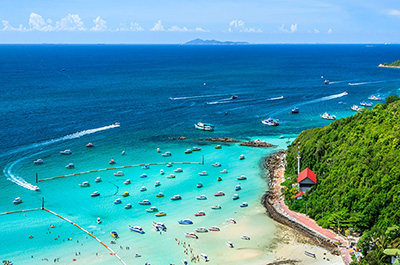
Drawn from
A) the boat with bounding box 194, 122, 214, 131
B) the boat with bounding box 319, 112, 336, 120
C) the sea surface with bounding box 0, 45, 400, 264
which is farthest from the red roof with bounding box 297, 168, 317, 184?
the boat with bounding box 319, 112, 336, 120

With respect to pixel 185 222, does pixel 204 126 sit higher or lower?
higher

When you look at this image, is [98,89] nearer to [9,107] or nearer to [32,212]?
[9,107]

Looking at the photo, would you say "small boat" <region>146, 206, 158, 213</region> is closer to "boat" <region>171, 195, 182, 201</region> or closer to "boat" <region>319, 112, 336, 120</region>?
"boat" <region>171, 195, 182, 201</region>

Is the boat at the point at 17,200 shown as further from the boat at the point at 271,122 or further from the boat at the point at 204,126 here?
the boat at the point at 271,122

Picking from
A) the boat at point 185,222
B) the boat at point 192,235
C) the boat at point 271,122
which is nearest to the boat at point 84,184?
the boat at point 185,222

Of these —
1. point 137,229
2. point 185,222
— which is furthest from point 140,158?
point 137,229

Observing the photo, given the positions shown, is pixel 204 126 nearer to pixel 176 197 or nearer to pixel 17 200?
pixel 176 197

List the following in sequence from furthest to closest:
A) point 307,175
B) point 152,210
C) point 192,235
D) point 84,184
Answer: point 84,184 → point 307,175 → point 152,210 → point 192,235

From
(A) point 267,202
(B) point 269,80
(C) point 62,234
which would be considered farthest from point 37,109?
(B) point 269,80

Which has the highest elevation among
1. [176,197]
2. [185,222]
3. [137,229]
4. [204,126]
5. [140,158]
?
[204,126]
